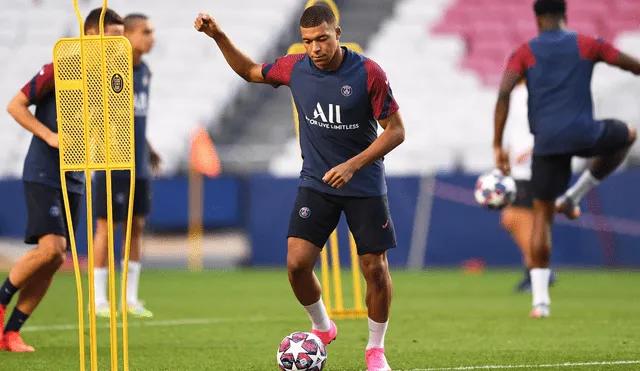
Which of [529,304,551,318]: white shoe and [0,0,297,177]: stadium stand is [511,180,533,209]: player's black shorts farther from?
[0,0,297,177]: stadium stand

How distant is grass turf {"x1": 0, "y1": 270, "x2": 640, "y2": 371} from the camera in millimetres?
6309

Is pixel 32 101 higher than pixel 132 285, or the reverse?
pixel 32 101

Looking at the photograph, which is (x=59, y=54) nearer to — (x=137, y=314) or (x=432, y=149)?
(x=137, y=314)

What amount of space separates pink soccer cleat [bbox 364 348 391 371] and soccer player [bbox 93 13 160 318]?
13.1ft

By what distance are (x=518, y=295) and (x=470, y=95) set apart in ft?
29.5

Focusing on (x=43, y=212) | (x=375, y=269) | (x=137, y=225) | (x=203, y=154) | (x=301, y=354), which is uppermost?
(x=203, y=154)

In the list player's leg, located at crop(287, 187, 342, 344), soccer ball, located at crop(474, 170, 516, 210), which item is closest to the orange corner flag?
soccer ball, located at crop(474, 170, 516, 210)

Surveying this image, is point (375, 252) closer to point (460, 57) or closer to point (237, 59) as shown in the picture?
point (237, 59)

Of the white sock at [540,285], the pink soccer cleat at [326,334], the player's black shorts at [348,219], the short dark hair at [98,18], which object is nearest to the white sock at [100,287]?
the short dark hair at [98,18]

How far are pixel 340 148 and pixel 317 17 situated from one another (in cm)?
73

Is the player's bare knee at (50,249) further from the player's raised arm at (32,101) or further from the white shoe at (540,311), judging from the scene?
the white shoe at (540,311)

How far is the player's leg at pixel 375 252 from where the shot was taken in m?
5.80

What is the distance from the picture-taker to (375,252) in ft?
19.0

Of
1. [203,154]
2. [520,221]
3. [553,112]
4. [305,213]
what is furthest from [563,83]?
[203,154]
